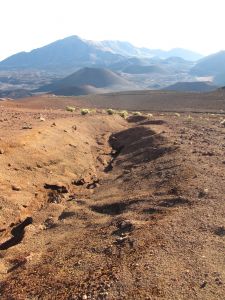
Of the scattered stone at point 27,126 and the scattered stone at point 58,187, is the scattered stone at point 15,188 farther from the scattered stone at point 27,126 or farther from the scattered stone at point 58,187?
the scattered stone at point 27,126

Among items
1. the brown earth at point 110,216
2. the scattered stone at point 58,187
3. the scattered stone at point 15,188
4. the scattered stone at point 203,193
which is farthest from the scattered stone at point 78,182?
the scattered stone at point 203,193

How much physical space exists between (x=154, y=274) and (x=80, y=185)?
10446 mm

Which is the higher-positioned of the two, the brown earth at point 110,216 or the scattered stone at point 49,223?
the brown earth at point 110,216

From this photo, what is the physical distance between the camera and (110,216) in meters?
15.2

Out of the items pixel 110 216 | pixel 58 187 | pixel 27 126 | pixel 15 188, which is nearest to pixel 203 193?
pixel 110 216

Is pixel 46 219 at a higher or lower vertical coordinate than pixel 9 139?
lower

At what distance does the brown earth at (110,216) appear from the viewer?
1068 centimetres

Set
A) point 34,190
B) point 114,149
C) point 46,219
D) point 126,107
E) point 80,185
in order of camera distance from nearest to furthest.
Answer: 1. point 46,219
2. point 34,190
3. point 80,185
4. point 114,149
5. point 126,107

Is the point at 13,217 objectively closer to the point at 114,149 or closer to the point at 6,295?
the point at 6,295

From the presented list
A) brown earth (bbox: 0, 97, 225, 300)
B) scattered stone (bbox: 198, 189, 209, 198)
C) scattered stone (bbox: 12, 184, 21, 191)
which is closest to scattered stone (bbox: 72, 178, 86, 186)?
brown earth (bbox: 0, 97, 225, 300)

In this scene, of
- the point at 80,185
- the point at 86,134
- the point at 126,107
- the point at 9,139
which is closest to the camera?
the point at 80,185

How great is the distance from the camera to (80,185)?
20781 millimetres

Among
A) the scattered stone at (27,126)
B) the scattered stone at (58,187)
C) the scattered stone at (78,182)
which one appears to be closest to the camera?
the scattered stone at (58,187)

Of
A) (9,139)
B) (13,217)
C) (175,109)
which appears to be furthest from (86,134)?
(175,109)
